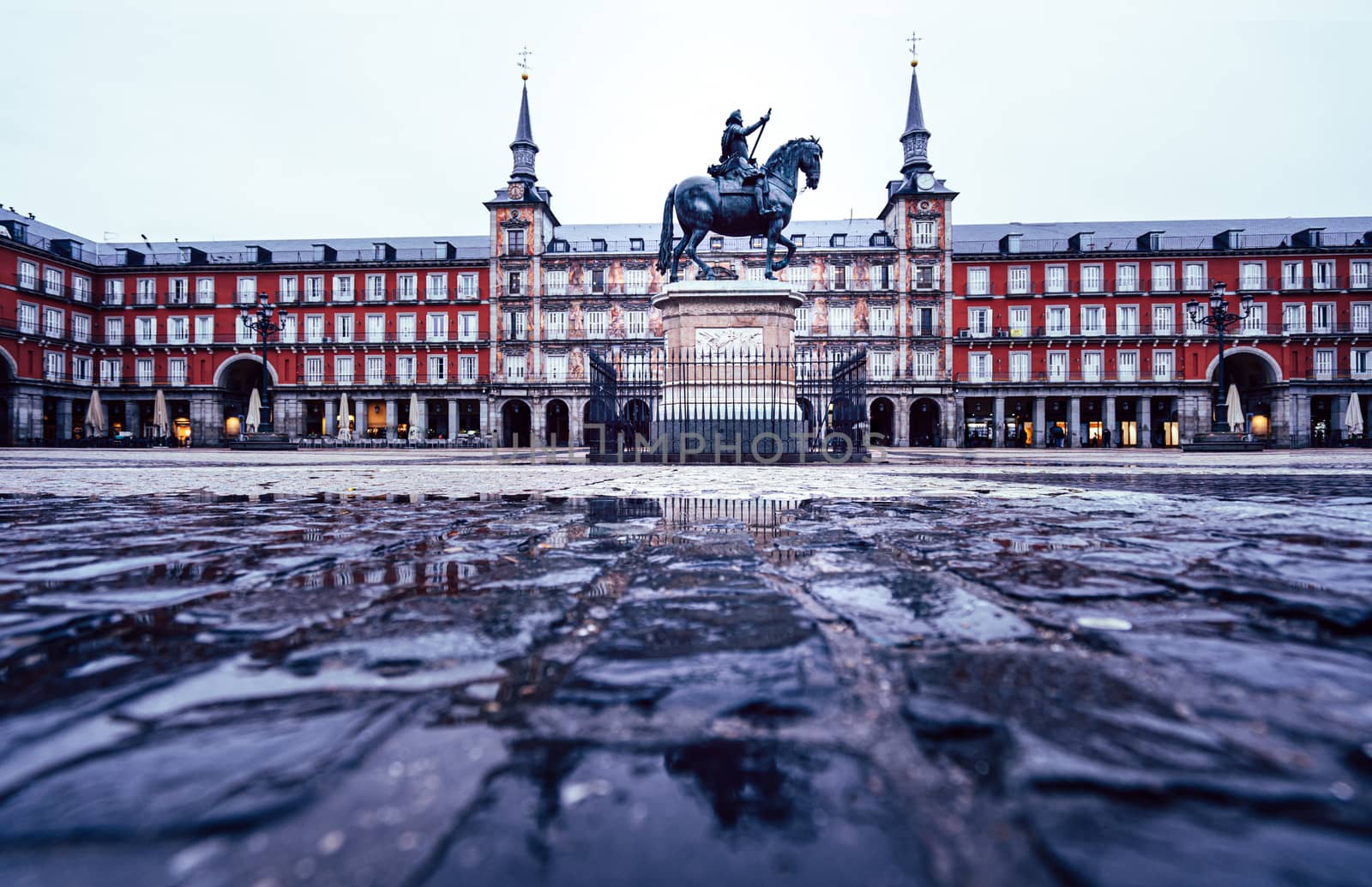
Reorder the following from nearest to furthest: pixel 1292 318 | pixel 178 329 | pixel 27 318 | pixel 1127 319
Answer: pixel 27 318
pixel 1292 318
pixel 1127 319
pixel 178 329

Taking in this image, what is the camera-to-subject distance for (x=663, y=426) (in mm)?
8883

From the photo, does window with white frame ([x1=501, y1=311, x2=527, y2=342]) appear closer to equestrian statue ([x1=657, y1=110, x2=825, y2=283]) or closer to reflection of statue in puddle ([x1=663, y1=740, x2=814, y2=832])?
equestrian statue ([x1=657, y1=110, x2=825, y2=283])

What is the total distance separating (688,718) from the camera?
0.82m

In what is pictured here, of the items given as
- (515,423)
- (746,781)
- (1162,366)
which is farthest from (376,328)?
(1162,366)

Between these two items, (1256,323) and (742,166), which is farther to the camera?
(1256,323)

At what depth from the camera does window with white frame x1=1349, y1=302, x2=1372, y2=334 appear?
103 ft

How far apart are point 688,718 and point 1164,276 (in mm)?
40420

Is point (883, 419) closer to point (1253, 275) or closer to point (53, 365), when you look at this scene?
point (1253, 275)

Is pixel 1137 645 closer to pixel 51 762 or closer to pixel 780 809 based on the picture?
pixel 780 809

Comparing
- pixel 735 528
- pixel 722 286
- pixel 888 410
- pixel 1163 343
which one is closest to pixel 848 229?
pixel 888 410

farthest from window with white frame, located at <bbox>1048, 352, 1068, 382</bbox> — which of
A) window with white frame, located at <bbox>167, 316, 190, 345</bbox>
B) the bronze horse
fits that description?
window with white frame, located at <bbox>167, 316, 190, 345</bbox>

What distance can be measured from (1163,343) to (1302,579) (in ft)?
125

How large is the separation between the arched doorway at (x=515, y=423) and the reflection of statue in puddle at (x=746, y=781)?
1333 inches

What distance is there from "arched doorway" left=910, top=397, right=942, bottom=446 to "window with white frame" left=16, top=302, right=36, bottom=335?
4196 cm
